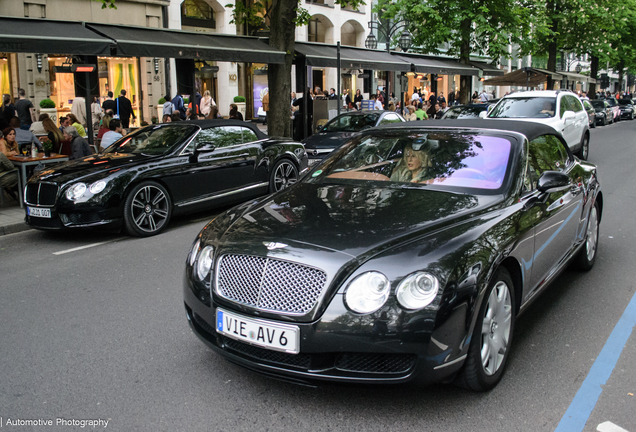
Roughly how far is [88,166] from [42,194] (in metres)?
0.68

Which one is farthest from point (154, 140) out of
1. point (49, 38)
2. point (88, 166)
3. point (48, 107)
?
point (48, 107)

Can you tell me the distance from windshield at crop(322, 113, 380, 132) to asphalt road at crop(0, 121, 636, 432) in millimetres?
9157

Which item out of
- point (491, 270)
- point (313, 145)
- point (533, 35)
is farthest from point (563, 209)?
point (533, 35)

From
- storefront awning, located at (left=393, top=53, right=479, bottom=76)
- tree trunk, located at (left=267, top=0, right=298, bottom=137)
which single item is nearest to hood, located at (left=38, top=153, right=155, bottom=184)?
tree trunk, located at (left=267, top=0, right=298, bottom=137)

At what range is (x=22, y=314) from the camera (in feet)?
16.2

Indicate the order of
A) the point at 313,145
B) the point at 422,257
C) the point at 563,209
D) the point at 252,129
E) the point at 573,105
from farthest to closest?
the point at 573,105 → the point at 313,145 → the point at 252,129 → the point at 563,209 → the point at 422,257

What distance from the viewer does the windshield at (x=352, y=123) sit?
48.2 feet

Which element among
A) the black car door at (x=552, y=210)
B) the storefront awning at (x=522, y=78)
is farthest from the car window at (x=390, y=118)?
the storefront awning at (x=522, y=78)

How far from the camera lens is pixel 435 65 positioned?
25312 millimetres

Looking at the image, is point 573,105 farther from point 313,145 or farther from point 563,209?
point 563,209

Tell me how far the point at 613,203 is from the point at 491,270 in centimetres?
732

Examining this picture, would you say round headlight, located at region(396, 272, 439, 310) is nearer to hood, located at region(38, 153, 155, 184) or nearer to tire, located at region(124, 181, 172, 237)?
tire, located at region(124, 181, 172, 237)

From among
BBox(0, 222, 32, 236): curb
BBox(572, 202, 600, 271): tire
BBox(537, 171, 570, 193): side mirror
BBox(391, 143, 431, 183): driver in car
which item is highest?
BBox(391, 143, 431, 183): driver in car

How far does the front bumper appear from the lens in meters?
2.95
